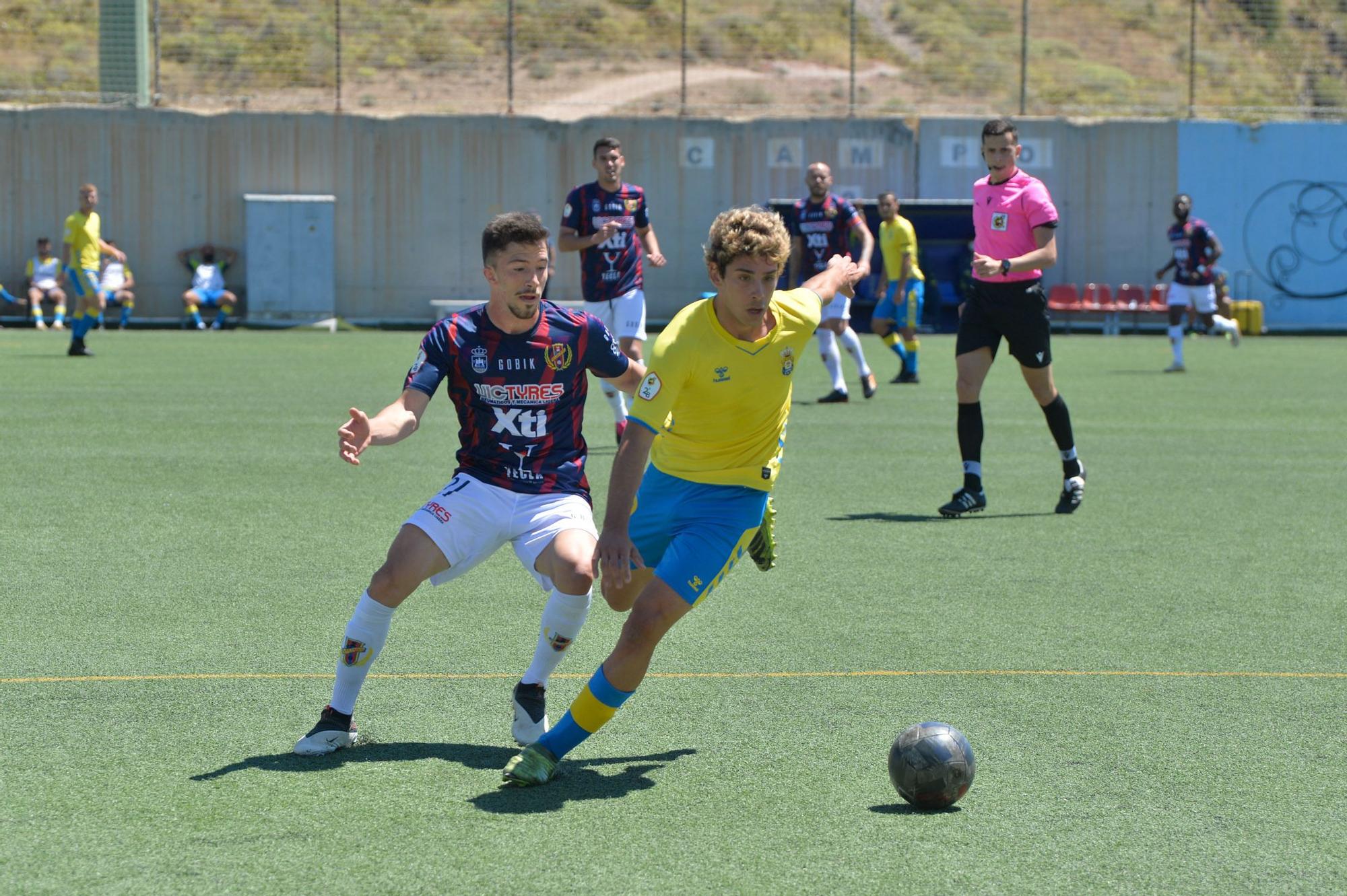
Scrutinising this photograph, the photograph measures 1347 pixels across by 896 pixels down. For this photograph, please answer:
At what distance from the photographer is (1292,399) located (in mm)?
17188

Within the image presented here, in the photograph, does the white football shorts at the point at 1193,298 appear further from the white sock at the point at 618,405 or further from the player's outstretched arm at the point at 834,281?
the player's outstretched arm at the point at 834,281

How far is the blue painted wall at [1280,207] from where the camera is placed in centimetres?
3106

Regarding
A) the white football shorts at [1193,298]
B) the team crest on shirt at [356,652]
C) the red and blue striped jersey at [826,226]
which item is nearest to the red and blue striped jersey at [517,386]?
the team crest on shirt at [356,652]

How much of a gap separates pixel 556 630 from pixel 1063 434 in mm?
5546

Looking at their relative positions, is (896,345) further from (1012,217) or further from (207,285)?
(207,285)

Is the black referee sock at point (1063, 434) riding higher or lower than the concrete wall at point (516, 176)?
lower

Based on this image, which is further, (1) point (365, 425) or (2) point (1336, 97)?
(2) point (1336, 97)

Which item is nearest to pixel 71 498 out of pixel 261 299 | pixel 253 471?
pixel 253 471

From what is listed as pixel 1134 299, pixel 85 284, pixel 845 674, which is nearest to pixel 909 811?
pixel 845 674

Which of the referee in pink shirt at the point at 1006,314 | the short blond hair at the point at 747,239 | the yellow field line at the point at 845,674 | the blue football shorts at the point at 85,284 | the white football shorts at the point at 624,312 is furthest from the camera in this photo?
the blue football shorts at the point at 85,284

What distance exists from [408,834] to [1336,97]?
39.2 meters

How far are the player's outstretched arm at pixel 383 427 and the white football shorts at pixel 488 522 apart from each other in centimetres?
26

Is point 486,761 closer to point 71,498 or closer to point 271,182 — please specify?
point 71,498

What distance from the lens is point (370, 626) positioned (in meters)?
5.06
